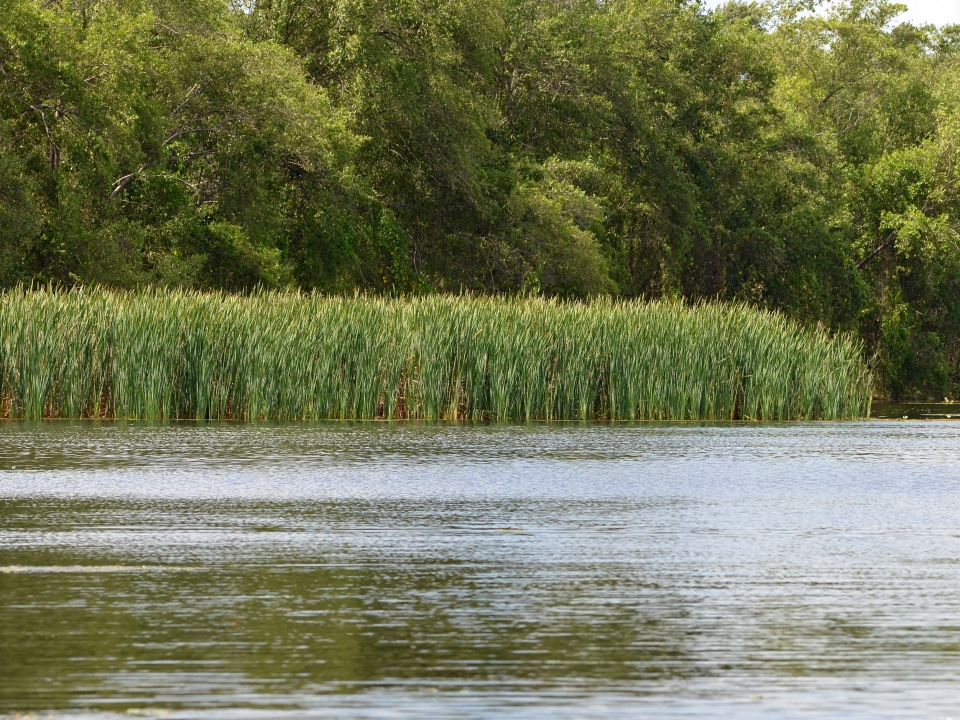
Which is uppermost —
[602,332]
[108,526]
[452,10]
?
[452,10]

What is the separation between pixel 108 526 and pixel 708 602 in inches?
157

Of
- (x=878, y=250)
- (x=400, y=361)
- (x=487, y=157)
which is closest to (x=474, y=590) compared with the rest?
(x=400, y=361)

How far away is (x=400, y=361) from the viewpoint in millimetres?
22469

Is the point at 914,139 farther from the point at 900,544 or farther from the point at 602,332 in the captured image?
the point at 900,544

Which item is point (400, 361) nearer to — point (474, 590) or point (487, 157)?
point (487, 157)

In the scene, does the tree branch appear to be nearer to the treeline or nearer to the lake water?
the treeline

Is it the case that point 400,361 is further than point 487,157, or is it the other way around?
point 487,157

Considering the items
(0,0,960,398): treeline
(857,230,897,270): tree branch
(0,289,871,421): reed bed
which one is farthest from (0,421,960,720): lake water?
(857,230,897,270): tree branch

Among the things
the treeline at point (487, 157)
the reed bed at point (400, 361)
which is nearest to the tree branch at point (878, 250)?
the treeline at point (487, 157)

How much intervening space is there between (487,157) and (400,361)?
14.9 meters

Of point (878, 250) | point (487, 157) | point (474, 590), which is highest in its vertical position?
point (487, 157)

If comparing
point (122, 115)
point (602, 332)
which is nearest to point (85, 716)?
point (602, 332)

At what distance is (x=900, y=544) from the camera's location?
9.00 m

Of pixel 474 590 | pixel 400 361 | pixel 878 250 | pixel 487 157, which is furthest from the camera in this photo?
pixel 878 250
